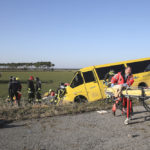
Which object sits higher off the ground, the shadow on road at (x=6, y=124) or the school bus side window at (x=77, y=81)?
the school bus side window at (x=77, y=81)

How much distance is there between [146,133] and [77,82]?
5.32 meters

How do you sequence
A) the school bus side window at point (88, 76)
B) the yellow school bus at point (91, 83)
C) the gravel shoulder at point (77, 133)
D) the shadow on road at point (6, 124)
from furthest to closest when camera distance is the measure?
1. the school bus side window at point (88, 76)
2. the yellow school bus at point (91, 83)
3. the shadow on road at point (6, 124)
4. the gravel shoulder at point (77, 133)

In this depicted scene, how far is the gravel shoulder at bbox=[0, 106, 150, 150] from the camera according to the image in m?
3.66

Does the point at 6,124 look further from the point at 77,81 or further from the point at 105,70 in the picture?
the point at 105,70

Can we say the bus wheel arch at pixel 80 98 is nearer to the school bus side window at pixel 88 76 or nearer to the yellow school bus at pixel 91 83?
the yellow school bus at pixel 91 83

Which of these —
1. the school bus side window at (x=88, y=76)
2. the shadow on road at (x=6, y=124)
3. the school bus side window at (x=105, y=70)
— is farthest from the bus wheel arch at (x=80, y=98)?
the shadow on road at (x=6, y=124)

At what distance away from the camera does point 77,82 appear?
363 inches

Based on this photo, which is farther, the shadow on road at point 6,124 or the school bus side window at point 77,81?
the school bus side window at point 77,81

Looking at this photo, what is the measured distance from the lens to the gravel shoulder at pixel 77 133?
366 centimetres

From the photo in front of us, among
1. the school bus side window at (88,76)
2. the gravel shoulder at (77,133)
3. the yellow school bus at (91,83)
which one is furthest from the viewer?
the school bus side window at (88,76)

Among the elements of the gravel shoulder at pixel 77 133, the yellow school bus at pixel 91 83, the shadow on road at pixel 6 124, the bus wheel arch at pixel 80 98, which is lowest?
the gravel shoulder at pixel 77 133

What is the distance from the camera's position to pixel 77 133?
4.36 meters

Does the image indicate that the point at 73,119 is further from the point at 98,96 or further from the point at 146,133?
the point at 98,96

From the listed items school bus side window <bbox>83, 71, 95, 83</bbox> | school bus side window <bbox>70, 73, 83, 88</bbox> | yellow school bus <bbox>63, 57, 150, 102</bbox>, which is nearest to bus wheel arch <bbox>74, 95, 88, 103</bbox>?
yellow school bus <bbox>63, 57, 150, 102</bbox>
